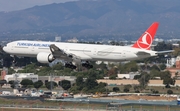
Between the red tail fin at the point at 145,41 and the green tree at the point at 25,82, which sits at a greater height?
the red tail fin at the point at 145,41

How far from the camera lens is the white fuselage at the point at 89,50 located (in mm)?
86625

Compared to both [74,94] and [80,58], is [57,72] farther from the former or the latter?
[80,58]

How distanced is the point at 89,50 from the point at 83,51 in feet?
3.13

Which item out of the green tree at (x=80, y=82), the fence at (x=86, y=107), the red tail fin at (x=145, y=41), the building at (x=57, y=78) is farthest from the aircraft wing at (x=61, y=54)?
the building at (x=57, y=78)

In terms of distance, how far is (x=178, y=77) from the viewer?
499 ft

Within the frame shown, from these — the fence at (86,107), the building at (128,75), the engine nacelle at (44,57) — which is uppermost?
the building at (128,75)

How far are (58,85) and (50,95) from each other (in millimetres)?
26068

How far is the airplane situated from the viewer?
3413 inches

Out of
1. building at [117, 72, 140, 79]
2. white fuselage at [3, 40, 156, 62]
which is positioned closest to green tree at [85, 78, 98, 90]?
building at [117, 72, 140, 79]

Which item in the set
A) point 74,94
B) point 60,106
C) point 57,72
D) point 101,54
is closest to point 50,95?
point 74,94

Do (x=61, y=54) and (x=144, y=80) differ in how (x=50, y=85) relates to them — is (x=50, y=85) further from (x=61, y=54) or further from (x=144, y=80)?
(x=61, y=54)

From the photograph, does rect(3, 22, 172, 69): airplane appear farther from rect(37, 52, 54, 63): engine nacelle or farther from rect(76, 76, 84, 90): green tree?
rect(76, 76, 84, 90): green tree

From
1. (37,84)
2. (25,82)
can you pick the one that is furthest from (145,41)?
(25,82)

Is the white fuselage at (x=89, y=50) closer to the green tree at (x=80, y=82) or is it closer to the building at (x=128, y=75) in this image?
the green tree at (x=80, y=82)
